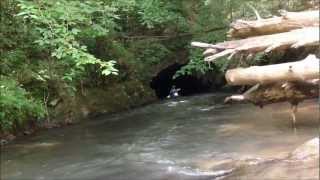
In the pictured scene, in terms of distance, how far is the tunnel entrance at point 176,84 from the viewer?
18.9m

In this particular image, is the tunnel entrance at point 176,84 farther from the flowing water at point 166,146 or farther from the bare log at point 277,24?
the bare log at point 277,24

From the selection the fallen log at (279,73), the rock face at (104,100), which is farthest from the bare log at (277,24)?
the rock face at (104,100)

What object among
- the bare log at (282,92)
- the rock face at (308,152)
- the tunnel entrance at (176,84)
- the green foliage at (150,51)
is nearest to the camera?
the rock face at (308,152)

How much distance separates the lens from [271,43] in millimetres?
8102

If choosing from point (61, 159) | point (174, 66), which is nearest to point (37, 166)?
point (61, 159)

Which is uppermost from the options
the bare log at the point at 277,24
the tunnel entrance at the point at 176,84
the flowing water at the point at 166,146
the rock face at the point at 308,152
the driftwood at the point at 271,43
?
the bare log at the point at 277,24

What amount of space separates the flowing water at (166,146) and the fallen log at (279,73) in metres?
1.04

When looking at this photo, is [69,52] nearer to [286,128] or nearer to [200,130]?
[200,130]

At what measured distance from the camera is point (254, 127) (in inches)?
393

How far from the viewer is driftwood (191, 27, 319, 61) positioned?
7559 millimetres

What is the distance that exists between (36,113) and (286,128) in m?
5.14

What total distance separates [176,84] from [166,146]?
38.6 ft

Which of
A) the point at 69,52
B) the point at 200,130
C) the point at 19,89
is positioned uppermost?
the point at 69,52

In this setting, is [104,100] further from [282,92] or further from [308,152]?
[308,152]
